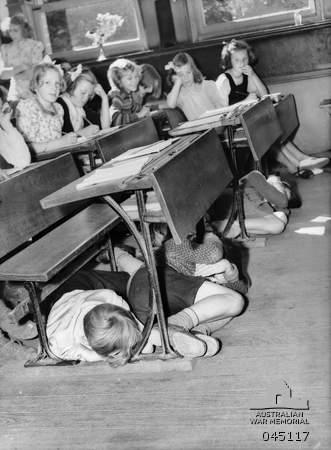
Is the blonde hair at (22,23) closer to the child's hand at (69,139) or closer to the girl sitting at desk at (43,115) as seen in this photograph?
the girl sitting at desk at (43,115)

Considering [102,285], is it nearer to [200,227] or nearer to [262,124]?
[200,227]

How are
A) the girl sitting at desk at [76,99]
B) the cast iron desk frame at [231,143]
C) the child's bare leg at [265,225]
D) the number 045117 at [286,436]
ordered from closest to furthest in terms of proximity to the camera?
the number 045117 at [286,436], the cast iron desk frame at [231,143], the child's bare leg at [265,225], the girl sitting at desk at [76,99]

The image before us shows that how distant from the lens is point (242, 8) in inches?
270

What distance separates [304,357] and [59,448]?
1.02m

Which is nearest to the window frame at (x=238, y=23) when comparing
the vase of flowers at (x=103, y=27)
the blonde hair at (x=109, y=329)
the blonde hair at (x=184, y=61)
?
the vase of flowers at (x=103, y=27)

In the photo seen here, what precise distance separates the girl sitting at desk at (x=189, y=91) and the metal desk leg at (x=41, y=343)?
389 cm

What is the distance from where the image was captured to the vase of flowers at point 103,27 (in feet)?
23.6

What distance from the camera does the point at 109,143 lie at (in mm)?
3795

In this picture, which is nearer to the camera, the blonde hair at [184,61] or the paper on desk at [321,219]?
the paper on desk at [321,219]

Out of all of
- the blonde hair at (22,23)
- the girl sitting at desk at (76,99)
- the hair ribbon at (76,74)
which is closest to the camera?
the girl sitting at desk at (76,99)

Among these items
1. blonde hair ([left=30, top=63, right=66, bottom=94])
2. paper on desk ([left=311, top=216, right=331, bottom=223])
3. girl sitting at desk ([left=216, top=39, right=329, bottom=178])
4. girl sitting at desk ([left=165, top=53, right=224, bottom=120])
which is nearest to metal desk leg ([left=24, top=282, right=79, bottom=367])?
paper on desk ([left=311, top=216, right=331, bottom=223])

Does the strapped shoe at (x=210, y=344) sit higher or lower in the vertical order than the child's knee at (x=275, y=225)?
higher

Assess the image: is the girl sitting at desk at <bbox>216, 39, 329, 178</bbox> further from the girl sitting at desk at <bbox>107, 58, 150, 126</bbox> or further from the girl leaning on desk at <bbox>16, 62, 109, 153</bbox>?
the girl leaning on desk at <bbox>16, 62, 109, 153</bbox>

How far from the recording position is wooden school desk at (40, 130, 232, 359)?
7.43 feet
